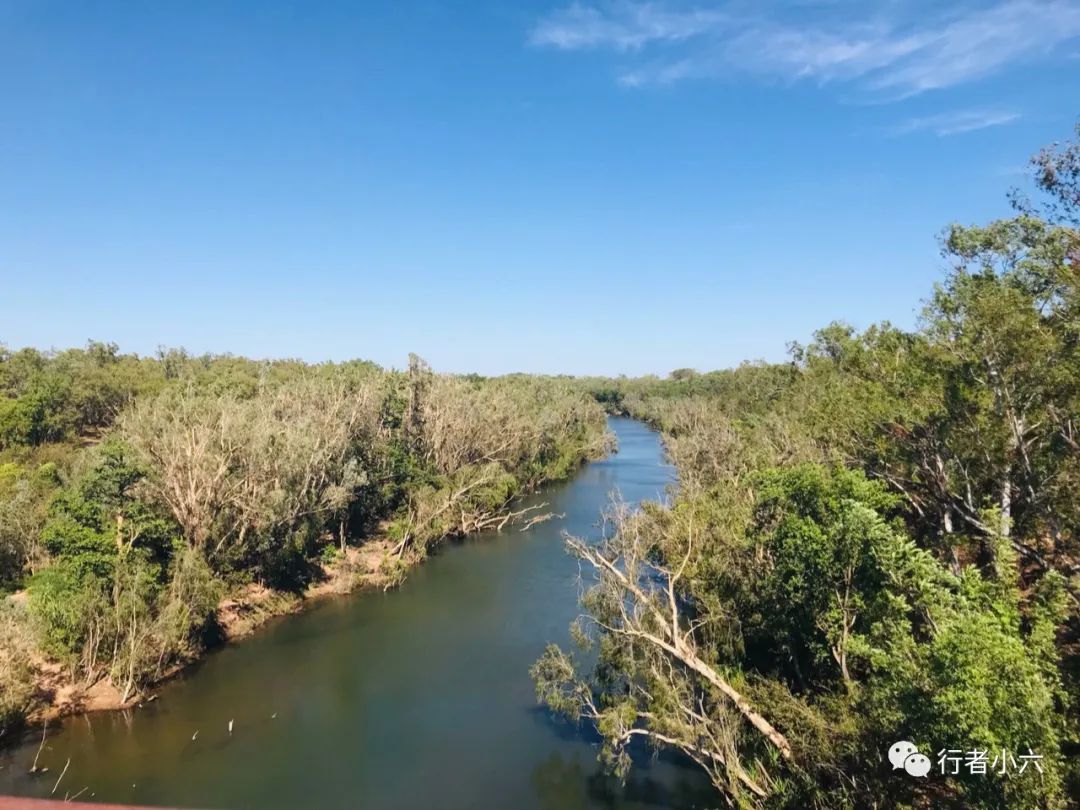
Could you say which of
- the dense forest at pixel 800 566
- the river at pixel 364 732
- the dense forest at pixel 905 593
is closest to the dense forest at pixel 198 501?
the dense forest at pixel 800 566

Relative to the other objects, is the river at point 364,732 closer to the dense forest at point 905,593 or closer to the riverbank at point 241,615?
the riverbank at point 241,615

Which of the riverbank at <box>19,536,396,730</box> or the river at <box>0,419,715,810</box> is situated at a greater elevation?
the riverbank at <box>19,536,396,730</box>

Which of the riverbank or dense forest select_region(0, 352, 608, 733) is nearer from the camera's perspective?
the riverbank

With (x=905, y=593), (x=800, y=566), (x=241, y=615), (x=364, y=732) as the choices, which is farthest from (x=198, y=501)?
(x=905, y=593)

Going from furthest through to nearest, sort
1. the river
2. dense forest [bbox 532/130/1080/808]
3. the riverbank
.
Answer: the riverbank
the river
dense forest [bbox 532/130/1080/808]

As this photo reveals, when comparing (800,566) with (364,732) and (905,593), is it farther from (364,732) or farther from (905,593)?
(364,732)

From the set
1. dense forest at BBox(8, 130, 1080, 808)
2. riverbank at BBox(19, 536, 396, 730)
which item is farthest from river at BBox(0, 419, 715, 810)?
dense forest at BBox(8, 130, 1080, 808)

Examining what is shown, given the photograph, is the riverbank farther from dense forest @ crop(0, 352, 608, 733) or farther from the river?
the river
